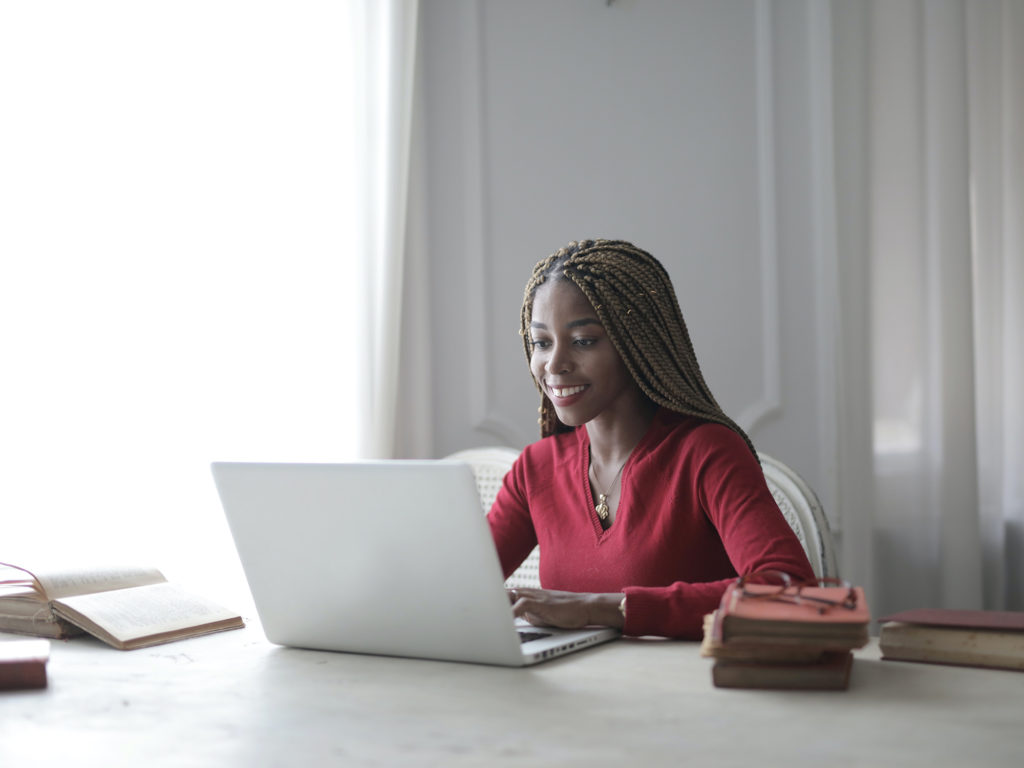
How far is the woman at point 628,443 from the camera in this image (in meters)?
1.55

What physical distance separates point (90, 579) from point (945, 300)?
74.3 inches

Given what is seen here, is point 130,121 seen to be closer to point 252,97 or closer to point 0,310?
point 252,97

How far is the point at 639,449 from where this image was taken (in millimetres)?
1630

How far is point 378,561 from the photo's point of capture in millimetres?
1144

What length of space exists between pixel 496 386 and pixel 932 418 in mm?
1094

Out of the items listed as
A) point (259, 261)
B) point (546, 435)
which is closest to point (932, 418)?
point (546, 435)

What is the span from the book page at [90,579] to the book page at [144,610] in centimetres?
2

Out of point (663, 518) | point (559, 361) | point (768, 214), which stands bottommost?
point (663, 518)

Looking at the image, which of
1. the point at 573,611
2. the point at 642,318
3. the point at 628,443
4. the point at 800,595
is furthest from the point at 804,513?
the point at 800,595

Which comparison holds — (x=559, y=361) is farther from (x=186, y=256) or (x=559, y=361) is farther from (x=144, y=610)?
(x=186, y=256)

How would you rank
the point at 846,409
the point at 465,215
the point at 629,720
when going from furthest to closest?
the point at 465,215
the point at 846,409
the point at 629,720

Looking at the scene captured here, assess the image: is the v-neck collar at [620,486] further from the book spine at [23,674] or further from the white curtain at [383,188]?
the white curtain at [383,188]

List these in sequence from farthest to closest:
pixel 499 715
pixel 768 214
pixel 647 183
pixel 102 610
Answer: pixel 647 183 < pixel 768 214 < pixel 102 610 < pixel 499 715

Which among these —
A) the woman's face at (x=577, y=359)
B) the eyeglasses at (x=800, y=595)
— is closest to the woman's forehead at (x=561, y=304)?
the woman's face at (x=577, y=359)
